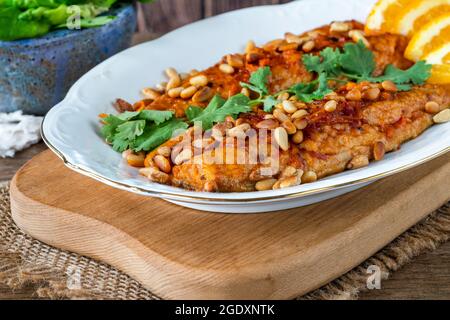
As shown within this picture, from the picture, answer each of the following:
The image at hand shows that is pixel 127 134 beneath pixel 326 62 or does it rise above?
beneath

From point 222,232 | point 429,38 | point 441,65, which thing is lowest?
point 222,232

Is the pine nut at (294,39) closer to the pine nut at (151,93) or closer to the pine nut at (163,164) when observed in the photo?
the pine nut at (151,93)

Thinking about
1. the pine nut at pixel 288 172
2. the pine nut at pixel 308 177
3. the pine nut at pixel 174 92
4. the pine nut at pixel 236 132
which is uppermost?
the pine nut at pixel 236 132

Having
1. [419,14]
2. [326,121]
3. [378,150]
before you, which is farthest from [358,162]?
[419,14]

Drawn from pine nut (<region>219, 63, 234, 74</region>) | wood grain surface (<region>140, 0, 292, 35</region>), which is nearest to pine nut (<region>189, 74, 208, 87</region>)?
pine nut (<region>219, 63, 234, 74</region>)

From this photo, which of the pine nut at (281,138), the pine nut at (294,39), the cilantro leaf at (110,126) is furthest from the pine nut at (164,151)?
the pine nut at (294,39)

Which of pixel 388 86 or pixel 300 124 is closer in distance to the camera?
pixel 300 124

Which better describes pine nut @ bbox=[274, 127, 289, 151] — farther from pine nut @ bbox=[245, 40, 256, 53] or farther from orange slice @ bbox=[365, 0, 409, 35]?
orange slice @ bbox=[365, 0, 409, 35]

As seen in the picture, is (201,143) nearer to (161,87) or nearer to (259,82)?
(259,82)
